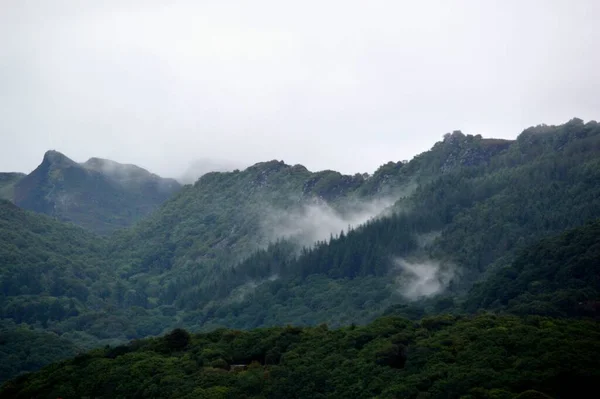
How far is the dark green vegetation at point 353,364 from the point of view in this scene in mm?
66812

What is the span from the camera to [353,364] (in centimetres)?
8000

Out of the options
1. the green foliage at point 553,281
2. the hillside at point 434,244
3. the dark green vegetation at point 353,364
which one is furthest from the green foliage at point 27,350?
the green foliage at point 553,281

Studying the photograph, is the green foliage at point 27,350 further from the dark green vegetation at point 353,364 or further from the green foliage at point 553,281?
the green foliage at point 553,281

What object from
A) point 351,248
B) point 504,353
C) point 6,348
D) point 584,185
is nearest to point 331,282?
point 351,248

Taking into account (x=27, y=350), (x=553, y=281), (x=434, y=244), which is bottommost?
(x=27, y=350)

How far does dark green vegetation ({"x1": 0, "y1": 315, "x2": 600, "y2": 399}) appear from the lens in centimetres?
6681

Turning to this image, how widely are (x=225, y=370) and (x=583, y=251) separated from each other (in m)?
54.6

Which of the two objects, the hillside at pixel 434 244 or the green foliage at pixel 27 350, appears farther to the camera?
the hillside at pixel 434 244

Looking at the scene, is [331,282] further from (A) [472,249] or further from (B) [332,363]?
(B) [332,363]

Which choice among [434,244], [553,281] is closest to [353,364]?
[553,281]

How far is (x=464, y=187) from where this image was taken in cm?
19500

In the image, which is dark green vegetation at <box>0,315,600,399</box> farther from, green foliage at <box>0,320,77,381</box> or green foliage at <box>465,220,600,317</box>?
green foliage at <box>0,320,77,381</box>

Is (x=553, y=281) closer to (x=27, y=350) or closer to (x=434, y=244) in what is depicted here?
(x=434, y=244)

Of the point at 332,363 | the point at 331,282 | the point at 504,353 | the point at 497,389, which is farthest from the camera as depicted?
the point at 331,282
